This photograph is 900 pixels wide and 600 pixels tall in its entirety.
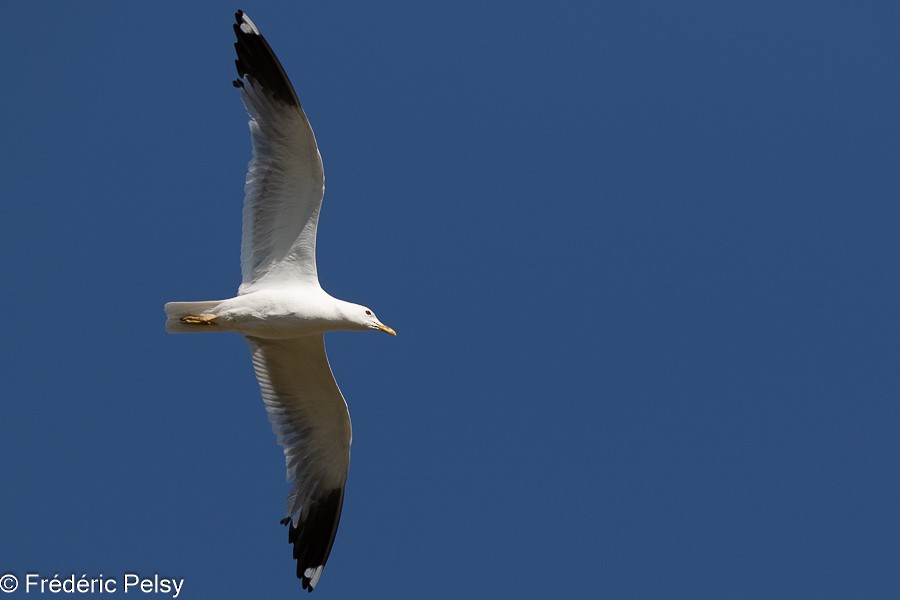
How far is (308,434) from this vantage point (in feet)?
44.3

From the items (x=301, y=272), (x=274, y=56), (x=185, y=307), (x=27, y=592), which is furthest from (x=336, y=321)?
(x=27, y=592)

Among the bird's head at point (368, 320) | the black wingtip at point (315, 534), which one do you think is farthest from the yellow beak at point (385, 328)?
the black wingtip at point (315, 534)

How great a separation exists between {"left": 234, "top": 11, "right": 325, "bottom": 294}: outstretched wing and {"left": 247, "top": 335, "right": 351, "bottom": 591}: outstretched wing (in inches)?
35.5

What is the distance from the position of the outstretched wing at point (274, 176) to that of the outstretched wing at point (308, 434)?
90cm

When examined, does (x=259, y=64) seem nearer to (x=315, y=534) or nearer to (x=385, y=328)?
(x=385, y=328)

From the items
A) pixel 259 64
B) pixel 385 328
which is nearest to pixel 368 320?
pixel 385 328

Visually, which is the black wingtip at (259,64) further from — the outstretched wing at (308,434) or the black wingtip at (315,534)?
the black wingtip at (315,534)

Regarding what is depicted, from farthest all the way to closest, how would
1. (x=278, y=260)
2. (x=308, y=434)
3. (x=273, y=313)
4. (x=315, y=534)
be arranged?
(x=315, y=534), (x=308, y=434), (x=278, y=260), (x=273, y=313)

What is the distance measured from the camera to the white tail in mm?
12266

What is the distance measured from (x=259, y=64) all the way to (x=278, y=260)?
6.15 feet

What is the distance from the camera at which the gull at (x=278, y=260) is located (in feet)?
39.9

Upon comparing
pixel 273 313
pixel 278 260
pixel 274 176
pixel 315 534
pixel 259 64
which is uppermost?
pixel 259 64

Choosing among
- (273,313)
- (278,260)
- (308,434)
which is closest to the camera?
(273,313)

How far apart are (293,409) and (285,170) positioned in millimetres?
2652
